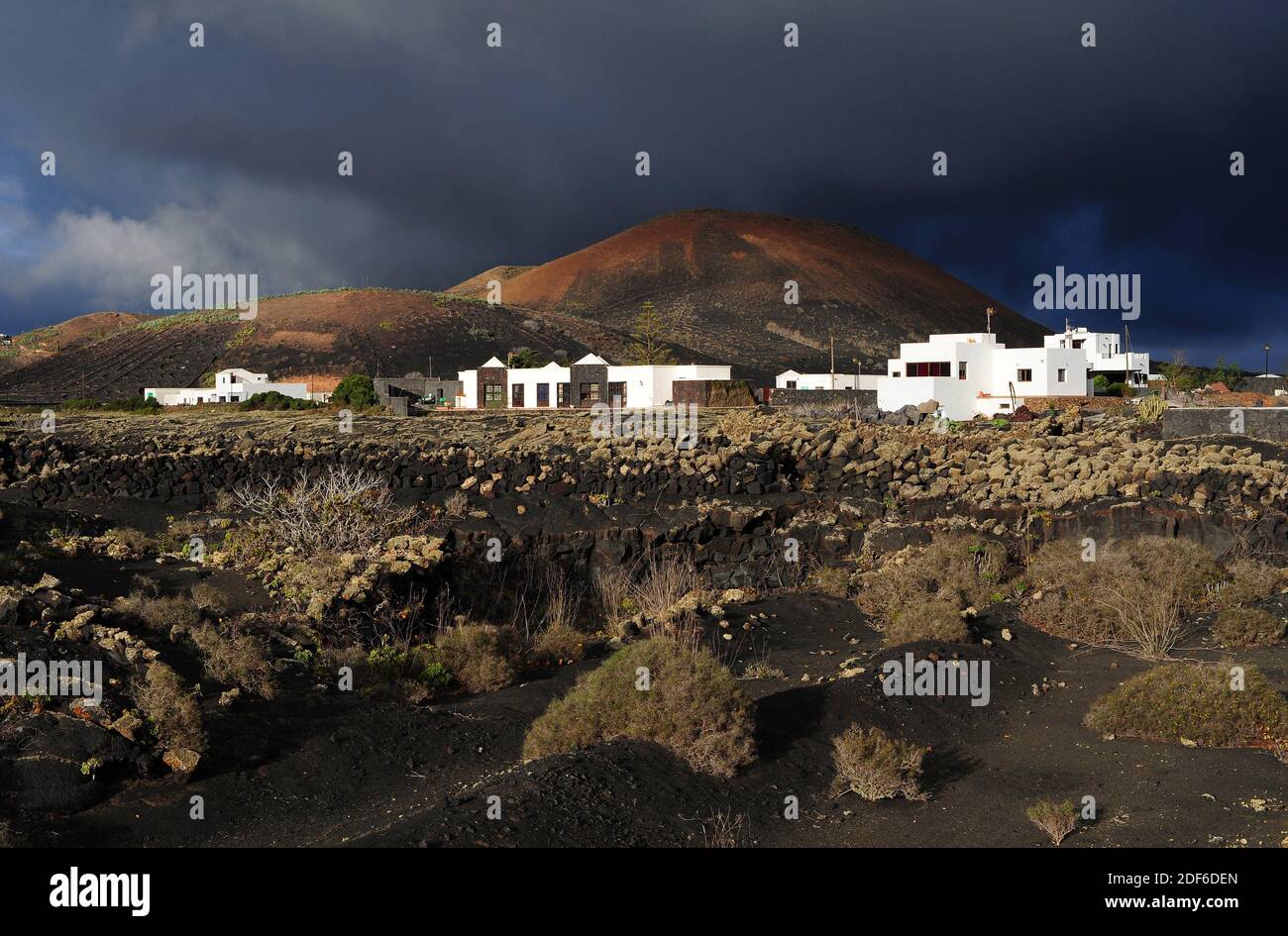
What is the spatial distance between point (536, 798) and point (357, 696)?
4.25 metres

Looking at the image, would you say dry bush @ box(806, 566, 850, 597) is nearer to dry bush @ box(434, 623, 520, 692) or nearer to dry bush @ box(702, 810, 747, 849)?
dry bush @ box(434, 623, 520, 692)

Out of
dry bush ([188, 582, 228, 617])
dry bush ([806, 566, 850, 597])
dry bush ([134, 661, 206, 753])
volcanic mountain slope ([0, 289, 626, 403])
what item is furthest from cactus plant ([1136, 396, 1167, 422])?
volcanic mountain slope ([0, 289, 626, 403])

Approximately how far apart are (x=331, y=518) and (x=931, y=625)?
374 inches

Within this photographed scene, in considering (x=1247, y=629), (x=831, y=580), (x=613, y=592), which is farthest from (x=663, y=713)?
(x=831, y=580)

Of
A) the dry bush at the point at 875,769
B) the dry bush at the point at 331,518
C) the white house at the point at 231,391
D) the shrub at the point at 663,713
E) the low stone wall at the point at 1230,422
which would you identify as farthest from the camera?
the white house at the point at 231,391

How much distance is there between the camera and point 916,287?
5876 inches

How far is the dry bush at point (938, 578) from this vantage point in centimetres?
1502

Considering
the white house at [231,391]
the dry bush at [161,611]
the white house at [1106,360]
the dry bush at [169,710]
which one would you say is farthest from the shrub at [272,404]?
the white house at [1106,360]

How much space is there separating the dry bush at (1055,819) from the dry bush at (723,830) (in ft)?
7.04

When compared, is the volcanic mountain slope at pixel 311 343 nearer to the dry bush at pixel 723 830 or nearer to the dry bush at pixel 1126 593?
the dry bush at pixel 1126 593

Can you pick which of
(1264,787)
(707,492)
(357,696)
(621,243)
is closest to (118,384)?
(707,492)

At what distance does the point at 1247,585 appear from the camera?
14.6 meters

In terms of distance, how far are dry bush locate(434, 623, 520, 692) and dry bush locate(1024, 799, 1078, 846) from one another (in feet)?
21.0

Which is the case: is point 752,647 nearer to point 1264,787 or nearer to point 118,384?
point 1264,787
